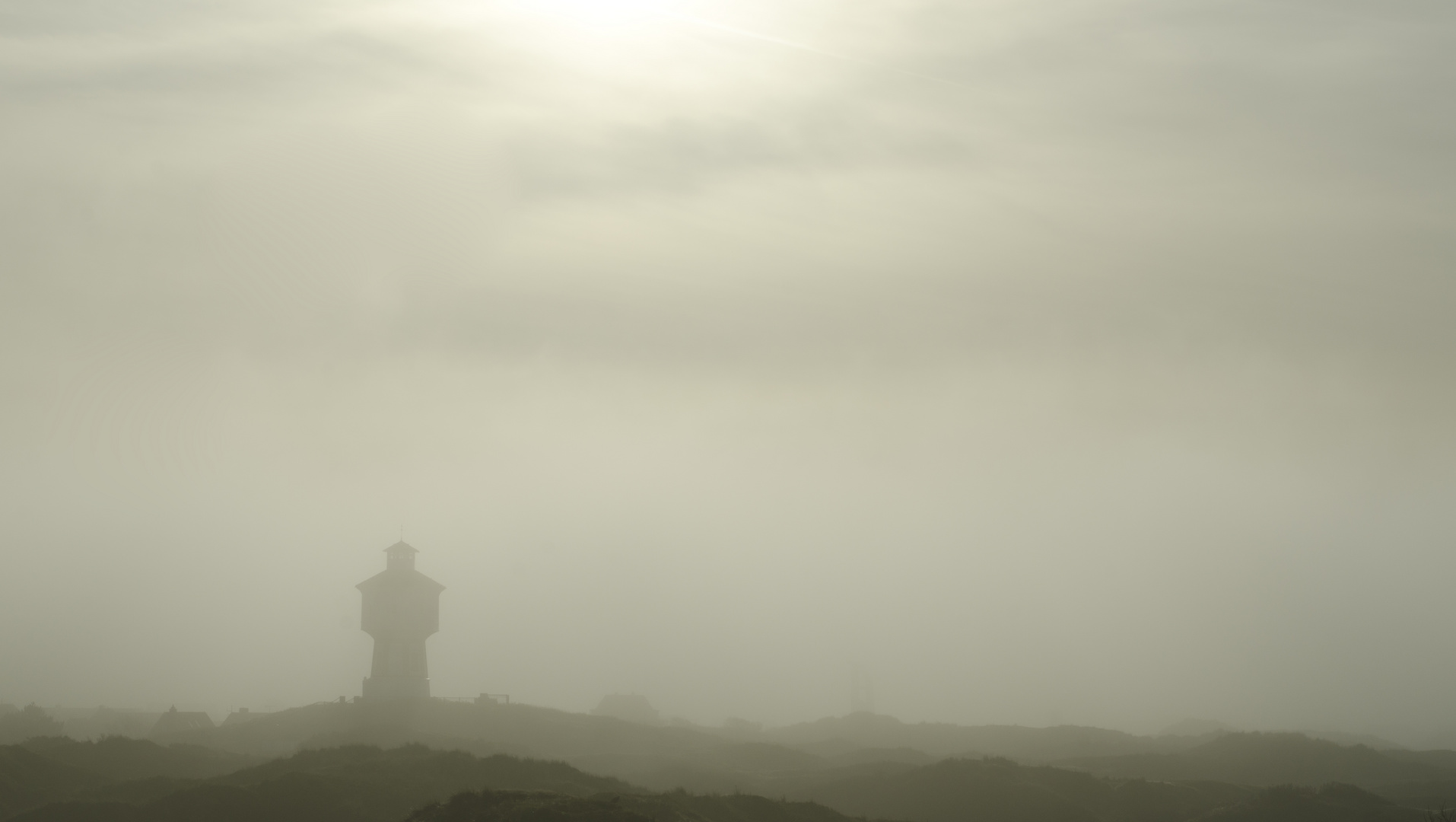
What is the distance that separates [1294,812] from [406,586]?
48.2 meters

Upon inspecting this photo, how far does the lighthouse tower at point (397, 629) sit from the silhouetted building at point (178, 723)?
1006 centimetres

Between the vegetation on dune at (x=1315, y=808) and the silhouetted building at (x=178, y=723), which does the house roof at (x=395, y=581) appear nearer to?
the silhouetted building at (x=178, y=723)

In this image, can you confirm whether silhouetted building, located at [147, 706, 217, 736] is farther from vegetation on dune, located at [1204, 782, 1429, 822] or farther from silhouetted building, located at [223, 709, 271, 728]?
vegetation on dune, located at [1204, 782, 1429, 822]

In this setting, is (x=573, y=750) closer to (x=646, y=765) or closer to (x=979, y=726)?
(x=646, y=765)

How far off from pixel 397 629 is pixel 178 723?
13257 mm

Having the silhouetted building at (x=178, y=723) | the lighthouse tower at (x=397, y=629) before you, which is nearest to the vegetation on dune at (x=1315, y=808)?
the lighthouse tower at (x=397, y=629)

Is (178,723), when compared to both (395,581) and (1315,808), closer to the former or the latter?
(395,581)

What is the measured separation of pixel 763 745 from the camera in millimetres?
58375

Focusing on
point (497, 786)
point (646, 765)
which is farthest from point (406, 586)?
point (497, 786)

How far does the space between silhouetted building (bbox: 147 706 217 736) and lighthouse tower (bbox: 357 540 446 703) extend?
396 inches

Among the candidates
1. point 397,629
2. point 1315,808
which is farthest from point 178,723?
point 1315,808

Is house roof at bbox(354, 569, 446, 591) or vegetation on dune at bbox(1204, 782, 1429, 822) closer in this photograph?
vegetation on dune at bbox(1204, 782, 1429, 822)

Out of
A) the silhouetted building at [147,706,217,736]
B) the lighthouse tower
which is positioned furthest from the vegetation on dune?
the silhouetted building at [147,706,217,736]

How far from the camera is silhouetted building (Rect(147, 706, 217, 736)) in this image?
61.8 metres
